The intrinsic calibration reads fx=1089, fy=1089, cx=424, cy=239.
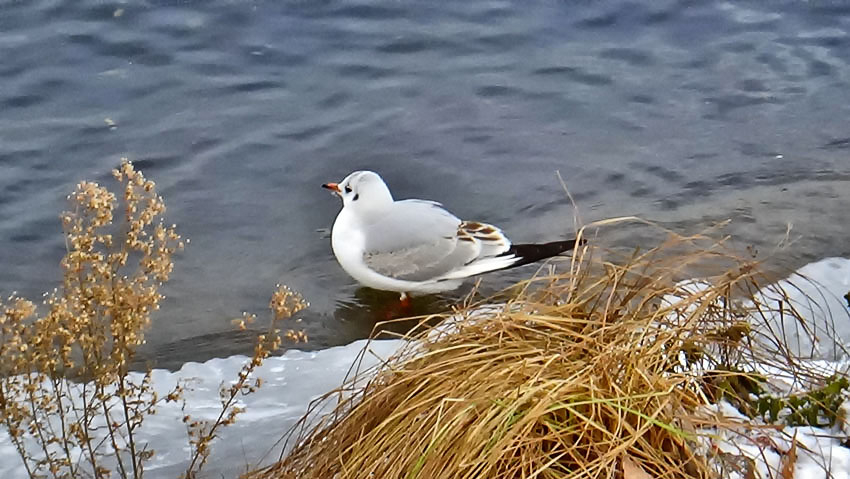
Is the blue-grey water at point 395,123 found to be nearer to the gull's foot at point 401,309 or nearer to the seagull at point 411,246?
the gull's foot at point 401,309

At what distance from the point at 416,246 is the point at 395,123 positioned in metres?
1.92

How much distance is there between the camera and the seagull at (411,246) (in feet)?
16.9

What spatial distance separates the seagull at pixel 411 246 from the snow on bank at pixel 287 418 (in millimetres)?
514

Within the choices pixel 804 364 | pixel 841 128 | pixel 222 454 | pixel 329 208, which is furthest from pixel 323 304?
pixel 841 128

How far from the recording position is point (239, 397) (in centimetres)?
409

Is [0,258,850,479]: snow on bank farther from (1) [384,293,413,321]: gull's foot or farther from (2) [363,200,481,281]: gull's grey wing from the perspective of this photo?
(1) [384,293,413,321]: gull's foot

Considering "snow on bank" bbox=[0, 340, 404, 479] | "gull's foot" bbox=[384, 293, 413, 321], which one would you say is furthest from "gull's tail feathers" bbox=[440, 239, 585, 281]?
"snow on bank" bbox=[0, 340, 404, 479]

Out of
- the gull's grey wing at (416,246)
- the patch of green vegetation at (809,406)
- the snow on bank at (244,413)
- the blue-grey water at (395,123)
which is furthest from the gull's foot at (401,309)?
the patch of green vegetation at (809,406)

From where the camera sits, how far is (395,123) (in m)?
6.93

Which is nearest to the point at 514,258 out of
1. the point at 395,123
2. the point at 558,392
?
the point at 395,123

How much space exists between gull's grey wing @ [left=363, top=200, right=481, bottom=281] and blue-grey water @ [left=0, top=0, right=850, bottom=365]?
0.35 meters

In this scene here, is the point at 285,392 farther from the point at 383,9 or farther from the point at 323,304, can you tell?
the point at 383,9

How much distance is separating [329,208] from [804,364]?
357cm

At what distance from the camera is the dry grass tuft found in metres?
2.36
